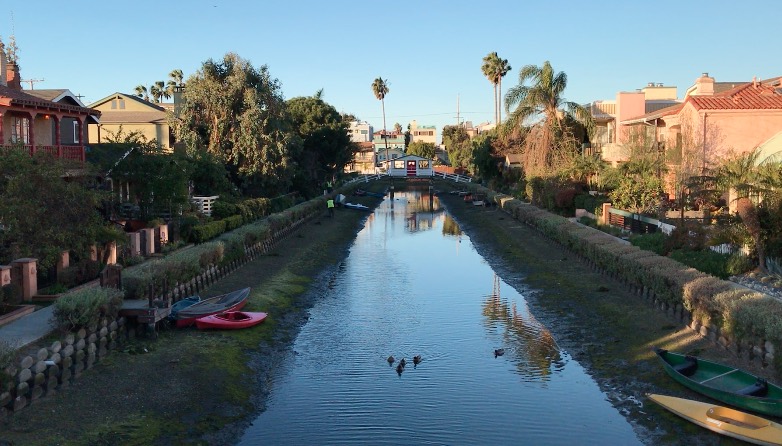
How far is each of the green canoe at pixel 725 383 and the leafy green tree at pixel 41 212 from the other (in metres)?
18.4

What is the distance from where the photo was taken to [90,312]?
18.7 metres

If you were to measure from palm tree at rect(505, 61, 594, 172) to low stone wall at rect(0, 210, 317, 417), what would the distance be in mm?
47043

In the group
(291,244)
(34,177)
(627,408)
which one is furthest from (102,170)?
(627,408)

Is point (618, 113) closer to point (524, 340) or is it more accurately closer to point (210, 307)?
point (524, 340)

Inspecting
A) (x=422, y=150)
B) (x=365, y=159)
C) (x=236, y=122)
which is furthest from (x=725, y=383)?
(x=365, y=159)

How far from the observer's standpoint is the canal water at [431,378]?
16.4 metres

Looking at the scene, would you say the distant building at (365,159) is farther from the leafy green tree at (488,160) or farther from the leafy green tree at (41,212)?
the leafy green tree at (41,212)

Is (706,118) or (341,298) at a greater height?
(706,118)

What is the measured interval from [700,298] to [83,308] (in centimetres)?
1590

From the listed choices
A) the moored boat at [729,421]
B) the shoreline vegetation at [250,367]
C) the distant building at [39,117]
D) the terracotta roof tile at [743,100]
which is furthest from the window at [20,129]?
the terracotta roof tile at [743,100]

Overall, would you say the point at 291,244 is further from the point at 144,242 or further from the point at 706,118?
the point at 706,118

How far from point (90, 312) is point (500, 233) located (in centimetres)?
4000

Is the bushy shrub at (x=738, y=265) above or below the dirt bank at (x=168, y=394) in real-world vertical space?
above

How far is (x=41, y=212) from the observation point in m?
24.4
